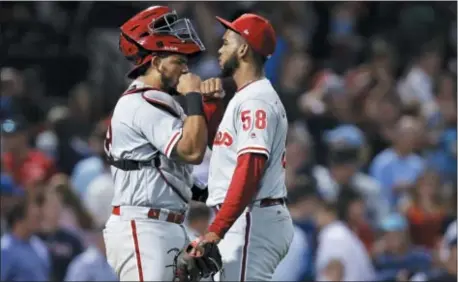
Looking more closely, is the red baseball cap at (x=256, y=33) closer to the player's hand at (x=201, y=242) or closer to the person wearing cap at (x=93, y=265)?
the player's hand at (x=201, y=242)

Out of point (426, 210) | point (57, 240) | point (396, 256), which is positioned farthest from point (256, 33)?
point (426, 210)

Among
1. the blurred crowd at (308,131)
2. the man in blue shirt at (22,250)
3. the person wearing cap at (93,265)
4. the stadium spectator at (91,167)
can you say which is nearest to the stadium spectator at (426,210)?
the blurred crowd at (308,131)

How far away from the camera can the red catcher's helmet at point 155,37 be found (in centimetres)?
740

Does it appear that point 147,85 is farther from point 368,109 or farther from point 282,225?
point 368,109

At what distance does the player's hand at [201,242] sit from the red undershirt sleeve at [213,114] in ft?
2.87

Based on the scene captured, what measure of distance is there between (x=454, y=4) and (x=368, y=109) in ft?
7.55

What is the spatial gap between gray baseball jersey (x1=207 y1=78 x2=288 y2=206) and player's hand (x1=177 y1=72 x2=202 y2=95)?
222 millimetres

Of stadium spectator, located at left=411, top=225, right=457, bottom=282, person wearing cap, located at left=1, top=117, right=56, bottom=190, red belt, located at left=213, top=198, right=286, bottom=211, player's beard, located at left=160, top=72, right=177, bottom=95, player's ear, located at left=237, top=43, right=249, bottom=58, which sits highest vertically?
player's ear, located at left=237, top=43, right=249, bottom=58

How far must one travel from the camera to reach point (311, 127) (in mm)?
14453

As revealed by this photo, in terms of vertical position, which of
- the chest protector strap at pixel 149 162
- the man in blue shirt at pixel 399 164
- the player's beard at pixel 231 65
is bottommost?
the man in blue shirt at pixel 399 164

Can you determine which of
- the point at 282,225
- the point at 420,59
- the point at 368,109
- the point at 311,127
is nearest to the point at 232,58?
the point at 282,225

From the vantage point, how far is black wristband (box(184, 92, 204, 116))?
23.7 feet

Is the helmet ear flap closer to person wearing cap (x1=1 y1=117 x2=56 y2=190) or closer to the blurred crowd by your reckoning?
the blurred crowd

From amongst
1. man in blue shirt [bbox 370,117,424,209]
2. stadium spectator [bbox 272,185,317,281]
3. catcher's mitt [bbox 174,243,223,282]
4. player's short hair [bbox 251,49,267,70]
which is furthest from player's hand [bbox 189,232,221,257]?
man in blue shirt [bbox 370,117,424,209]
